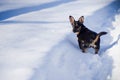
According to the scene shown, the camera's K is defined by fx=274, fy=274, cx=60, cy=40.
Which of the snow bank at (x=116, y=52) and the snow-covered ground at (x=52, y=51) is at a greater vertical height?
the snow-covered ground at (x=52, y=51)

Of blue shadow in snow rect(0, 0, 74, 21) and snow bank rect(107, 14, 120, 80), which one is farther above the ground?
blue shadow in snow rect(0, 0, 74, 21)

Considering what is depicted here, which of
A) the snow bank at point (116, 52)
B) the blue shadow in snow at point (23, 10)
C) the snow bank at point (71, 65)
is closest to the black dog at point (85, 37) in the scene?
the snow bank at point (71, 65)

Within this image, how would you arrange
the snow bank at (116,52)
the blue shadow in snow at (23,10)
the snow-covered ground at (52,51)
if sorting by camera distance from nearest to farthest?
the snow-covered ground at (52,51)
the snow bank at (116,52)
the blue shadow in snow at (23,10)

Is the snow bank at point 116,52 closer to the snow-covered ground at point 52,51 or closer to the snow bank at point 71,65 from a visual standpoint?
the snow-covered ground at point 52,51

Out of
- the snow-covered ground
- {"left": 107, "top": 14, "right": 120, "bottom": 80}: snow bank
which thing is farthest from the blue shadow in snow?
{"left": 107, "top": 14, "right": 120, "bottom": 80}: snow bank

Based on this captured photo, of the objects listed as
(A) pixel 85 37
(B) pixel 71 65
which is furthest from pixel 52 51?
(A) pixel 85 37

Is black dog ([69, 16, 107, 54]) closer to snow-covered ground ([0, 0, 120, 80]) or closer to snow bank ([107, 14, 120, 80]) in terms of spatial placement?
snow-covered ground ([0, 0, 120, 80])

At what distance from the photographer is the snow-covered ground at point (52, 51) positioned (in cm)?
488

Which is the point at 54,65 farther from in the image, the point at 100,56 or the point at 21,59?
the point at 100,56

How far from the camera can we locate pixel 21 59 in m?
5.18

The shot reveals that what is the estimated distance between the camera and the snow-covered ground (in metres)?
4.88

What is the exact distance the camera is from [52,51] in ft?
18.4

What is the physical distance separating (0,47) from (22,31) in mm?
1447

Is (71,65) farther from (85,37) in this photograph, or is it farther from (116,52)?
(116,52)
